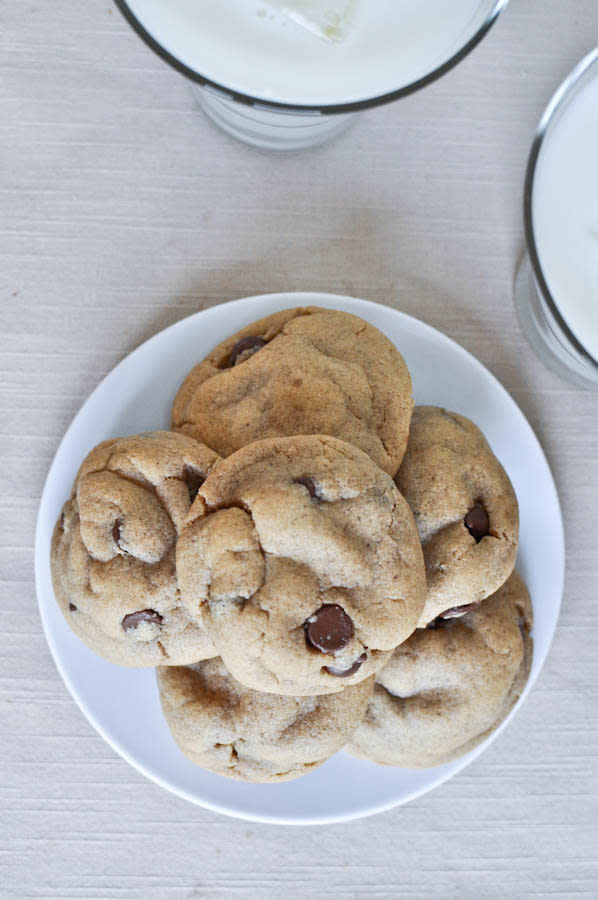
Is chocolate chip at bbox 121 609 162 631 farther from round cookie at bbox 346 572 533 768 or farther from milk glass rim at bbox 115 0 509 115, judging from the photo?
milk glass rim at bbox 115 0 509 115

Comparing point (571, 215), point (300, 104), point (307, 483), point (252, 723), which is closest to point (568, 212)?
point (571, 215)

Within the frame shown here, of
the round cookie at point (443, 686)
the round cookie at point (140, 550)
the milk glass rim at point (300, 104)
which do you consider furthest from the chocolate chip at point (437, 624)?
the milk glass rim at point (300, 104)

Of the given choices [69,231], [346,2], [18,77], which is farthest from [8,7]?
[346,2]

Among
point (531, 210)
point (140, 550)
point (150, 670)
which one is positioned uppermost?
point (531, 210)

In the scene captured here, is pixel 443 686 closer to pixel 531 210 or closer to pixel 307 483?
pixel 307 483

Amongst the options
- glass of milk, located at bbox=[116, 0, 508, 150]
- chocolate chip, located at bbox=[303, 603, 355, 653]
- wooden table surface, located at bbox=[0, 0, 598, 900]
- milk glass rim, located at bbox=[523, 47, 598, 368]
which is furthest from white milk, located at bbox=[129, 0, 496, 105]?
chocolate chip, located at bbox=[303, 603, 355, 653]
